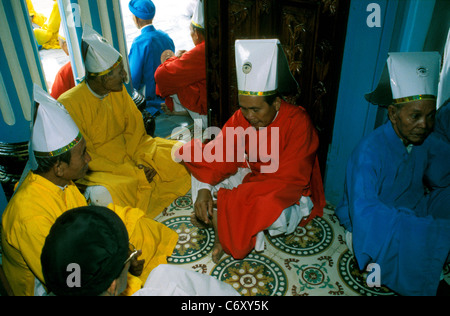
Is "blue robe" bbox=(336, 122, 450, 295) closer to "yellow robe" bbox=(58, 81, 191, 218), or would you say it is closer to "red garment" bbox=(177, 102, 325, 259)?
"red garment" bbox=(177, 102, 325, 259)

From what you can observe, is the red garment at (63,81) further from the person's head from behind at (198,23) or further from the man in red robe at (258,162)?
the man in red robe at (258,162)

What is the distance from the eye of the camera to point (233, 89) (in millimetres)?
3541

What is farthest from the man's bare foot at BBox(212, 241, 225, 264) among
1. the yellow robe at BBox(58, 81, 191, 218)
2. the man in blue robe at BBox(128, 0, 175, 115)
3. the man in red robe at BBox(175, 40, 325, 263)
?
the man in blue robe at BBox(128, 0, 175, 115)

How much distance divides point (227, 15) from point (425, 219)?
234 centimetres

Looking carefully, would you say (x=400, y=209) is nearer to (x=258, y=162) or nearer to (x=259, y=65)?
(x=258, y=162)

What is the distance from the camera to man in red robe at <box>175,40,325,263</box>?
253 centimetres

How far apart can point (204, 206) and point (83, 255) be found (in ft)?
4.81

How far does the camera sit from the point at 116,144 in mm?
3418

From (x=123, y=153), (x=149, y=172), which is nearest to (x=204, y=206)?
(x=149, y=172)

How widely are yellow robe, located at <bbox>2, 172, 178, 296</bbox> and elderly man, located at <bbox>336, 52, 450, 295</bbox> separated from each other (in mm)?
1471

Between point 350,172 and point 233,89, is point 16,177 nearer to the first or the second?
point 233,89

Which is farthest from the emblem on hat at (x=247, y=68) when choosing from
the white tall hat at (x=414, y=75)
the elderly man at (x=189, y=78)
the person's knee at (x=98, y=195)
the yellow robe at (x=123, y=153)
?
the elderly man at (x=189, y=78)

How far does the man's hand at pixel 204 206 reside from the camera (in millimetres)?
2732
